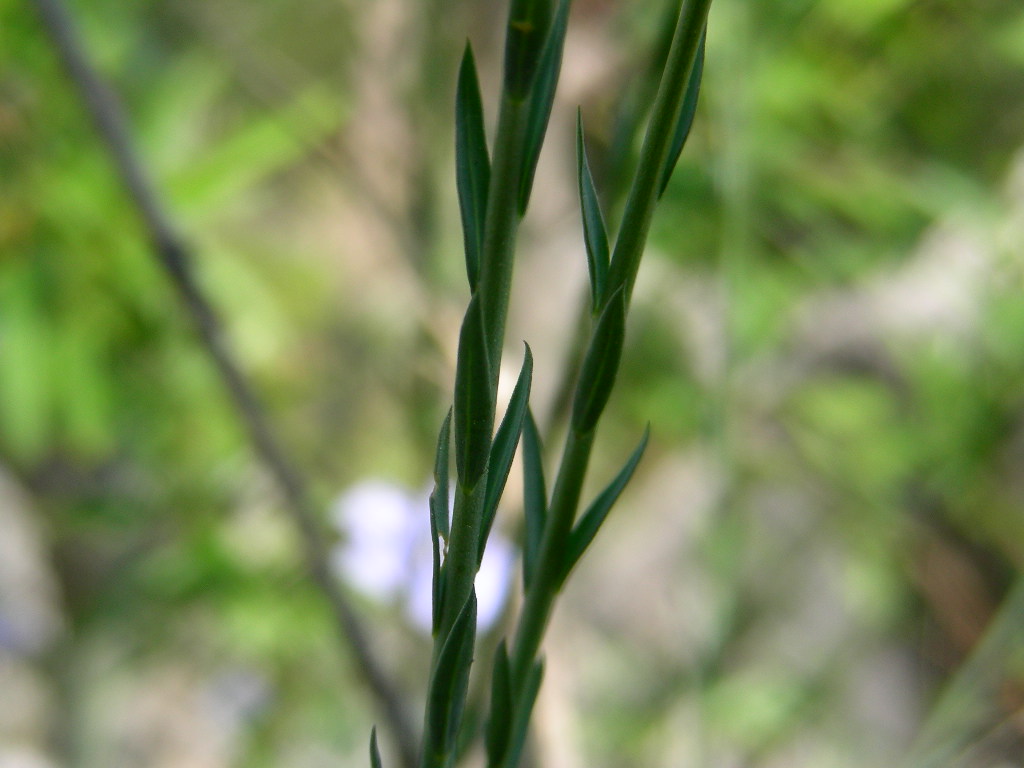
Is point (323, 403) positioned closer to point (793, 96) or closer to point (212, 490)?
point (212, 490)

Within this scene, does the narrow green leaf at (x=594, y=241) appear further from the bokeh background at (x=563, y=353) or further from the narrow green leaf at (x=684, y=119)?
the bokeh background at (x=563, y=353)

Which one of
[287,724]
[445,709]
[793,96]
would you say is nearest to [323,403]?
[287,724]

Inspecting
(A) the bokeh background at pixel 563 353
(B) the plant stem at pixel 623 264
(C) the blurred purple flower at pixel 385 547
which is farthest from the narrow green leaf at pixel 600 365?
(C) the blurred purple flower at pixel 385 547

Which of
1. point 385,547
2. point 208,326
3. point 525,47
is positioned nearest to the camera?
point 525,47

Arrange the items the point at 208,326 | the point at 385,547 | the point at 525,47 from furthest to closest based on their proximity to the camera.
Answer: the point at 385,547
the point at 208,326
the point at 525,47

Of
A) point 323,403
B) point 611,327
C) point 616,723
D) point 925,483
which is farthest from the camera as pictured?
point 323,403

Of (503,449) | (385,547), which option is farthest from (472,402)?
(385,547)

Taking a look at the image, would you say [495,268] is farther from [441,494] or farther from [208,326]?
[208,326]
